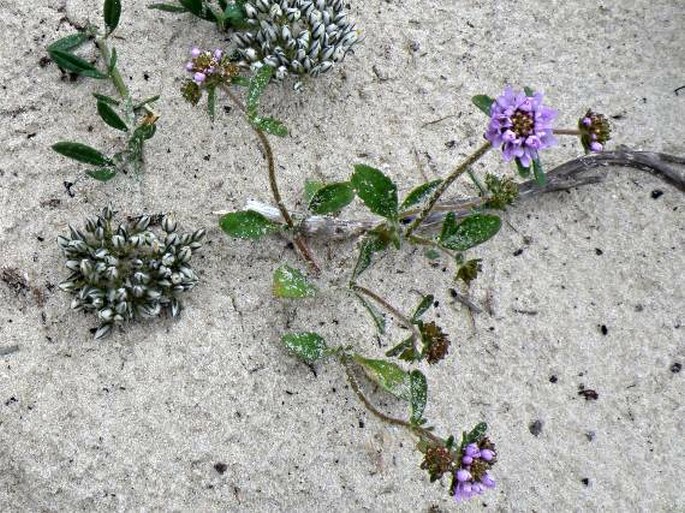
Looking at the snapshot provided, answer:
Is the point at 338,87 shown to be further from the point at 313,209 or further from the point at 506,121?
the point at 506,121

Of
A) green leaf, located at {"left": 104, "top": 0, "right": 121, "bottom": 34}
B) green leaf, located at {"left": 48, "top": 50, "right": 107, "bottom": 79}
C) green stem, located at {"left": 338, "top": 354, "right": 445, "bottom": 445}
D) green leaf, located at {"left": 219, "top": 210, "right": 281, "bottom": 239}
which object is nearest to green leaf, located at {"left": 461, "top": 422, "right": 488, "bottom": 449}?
green stem, located at {"left": 338, "top": 354, "right": 445, "bottom": 445}

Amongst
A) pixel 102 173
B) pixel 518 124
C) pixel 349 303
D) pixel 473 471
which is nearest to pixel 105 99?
pixel 102 173

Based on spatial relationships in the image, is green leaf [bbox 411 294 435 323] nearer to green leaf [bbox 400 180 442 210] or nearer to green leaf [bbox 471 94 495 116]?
green leaf [bbox 400 180 442 210]

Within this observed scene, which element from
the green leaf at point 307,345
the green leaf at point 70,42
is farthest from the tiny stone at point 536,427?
the green leaf at point 70,42

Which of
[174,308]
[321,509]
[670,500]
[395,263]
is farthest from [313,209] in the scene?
[670,500]

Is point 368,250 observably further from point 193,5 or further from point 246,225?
point 193,5

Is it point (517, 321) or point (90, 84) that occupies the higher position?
point (90, 84)

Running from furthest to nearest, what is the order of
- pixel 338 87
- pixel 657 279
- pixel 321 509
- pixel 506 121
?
→ pixel 338 87 < pixel 657 279 < pixel 321 509 < pixel 506 121
